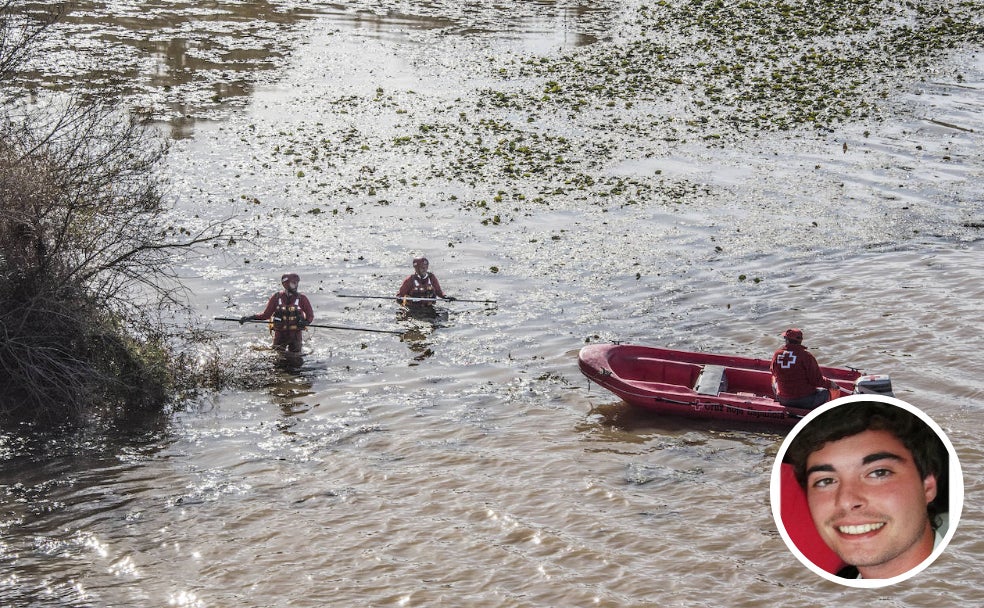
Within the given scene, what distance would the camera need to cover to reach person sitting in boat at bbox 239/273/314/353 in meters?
15.0

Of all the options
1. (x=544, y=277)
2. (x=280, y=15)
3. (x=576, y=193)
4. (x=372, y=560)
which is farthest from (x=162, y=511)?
(x=280, y=15)

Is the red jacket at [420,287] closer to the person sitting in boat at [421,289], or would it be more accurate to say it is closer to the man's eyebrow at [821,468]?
the person sitting in boat at [421,289]

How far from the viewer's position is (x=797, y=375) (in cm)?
1239

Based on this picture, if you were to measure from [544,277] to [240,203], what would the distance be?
736 cm

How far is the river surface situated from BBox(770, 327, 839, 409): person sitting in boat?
2.30ft

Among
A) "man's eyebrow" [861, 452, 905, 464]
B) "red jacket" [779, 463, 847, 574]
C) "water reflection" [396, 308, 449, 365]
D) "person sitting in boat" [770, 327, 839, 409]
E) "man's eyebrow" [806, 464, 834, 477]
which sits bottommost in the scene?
"water reflection" [396, 308, 449, 365]

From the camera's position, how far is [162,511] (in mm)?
10289

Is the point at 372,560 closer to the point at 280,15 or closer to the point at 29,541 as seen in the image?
the point at 29,541

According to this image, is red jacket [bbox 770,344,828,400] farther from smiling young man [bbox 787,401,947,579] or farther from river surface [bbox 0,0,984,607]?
smiling young man [bbox 787,401,947,579]

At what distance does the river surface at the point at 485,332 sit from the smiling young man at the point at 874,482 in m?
7.13

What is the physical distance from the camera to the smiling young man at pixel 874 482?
176 centimetres

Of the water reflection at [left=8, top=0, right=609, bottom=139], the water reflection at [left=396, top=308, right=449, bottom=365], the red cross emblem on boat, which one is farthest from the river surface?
the red cross emblem on boat

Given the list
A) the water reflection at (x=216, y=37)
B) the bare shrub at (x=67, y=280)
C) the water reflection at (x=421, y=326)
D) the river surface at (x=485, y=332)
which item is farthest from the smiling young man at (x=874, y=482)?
the water reflection at (x=216, y=37)

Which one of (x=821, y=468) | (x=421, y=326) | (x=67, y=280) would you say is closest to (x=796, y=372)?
(x=421, y=326)
